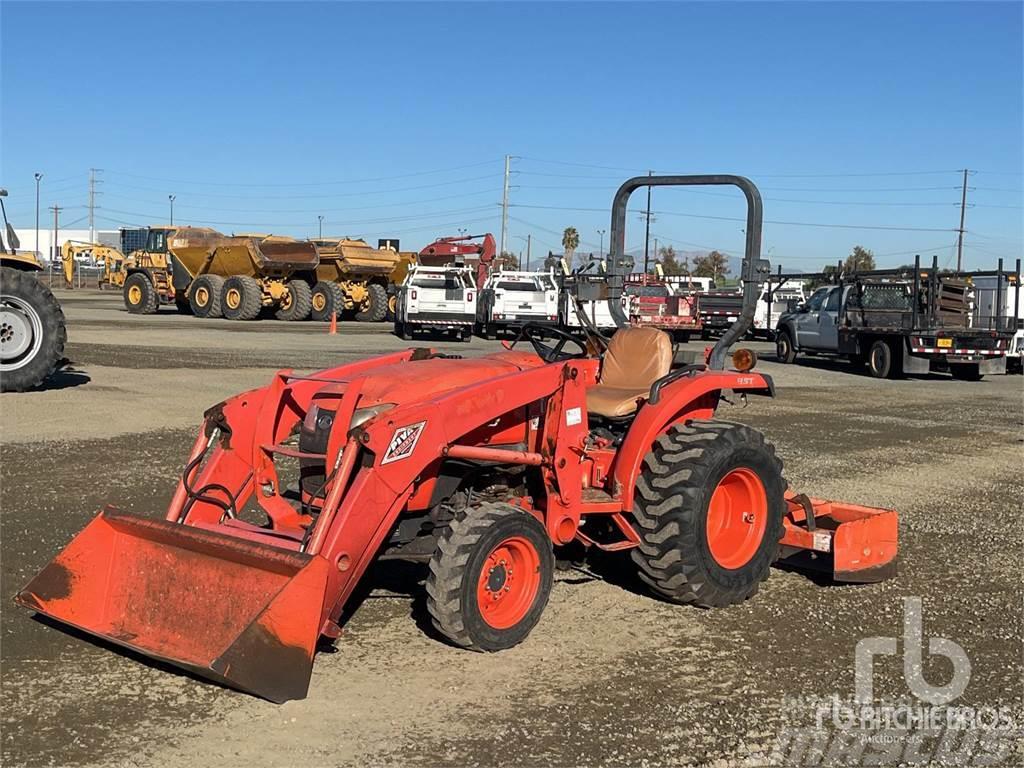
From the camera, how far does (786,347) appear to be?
79.3 ft

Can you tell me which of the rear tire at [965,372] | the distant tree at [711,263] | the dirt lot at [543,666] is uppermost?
the distant tree at [711,263]

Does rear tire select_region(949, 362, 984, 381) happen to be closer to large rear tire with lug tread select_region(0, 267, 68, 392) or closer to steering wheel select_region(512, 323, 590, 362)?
Result: large rear tire with lug tread select_region(0, 267, 68, 392)

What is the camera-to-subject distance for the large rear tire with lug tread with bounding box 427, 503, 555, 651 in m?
4.75

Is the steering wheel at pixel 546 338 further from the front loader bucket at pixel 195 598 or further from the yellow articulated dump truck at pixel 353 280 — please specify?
the yellow articulated dump truck at pixel 353 280

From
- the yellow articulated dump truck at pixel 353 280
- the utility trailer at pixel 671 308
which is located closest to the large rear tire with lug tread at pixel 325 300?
the yellow articulated dump truck at pixel 353 280

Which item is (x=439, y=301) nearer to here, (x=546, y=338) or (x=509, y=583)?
(x=546, y=338)

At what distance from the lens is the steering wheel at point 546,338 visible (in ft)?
20.1

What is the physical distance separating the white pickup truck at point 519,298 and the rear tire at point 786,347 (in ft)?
19.1

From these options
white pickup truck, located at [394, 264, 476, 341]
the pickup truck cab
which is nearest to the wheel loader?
white pickup truck, located at [394, 264, 476, 341]

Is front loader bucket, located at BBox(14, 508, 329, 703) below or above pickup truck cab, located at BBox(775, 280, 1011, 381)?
below

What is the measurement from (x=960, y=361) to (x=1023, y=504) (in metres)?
11.6

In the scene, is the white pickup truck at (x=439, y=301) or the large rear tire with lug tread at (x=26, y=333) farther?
the white pickup truck at (x=439, y=301)

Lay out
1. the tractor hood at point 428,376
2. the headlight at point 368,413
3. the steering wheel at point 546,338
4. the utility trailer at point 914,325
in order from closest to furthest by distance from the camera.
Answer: the headlight at point 368,413
the tractor hood at point 428,376
the steering wheel at point 546,338
the utility trailer at point 914,325

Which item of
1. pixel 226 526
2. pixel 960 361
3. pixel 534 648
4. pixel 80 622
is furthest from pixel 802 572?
pixel 960 361
